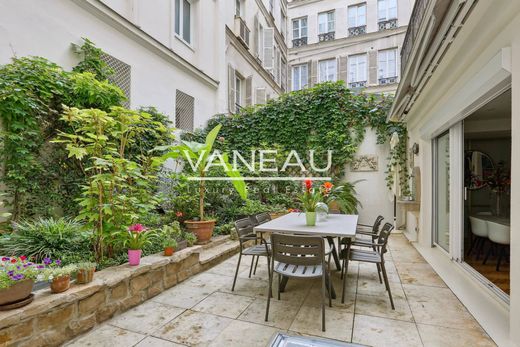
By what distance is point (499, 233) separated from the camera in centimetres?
349

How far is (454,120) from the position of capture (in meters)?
3.42

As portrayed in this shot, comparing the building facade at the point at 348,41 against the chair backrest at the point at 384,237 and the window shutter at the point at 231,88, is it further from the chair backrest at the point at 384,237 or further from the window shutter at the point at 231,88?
the chair backrest at the point at 384,237

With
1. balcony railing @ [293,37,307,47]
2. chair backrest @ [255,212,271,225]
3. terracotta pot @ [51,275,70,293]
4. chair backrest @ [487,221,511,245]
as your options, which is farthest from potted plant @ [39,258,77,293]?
balcony railing @ [293,37,307,47]

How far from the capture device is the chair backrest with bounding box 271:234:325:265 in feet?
8.08

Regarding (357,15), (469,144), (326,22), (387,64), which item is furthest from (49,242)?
(357,15)

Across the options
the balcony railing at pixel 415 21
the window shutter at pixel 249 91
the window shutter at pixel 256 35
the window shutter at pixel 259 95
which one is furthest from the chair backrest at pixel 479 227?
the window shutter at pixel 256 35

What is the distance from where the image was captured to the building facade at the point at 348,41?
12.4 m

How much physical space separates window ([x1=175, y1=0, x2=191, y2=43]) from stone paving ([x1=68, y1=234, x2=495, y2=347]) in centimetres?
671

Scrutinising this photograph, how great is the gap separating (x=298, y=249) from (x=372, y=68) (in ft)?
41.3

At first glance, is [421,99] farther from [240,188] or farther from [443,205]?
[240,188]

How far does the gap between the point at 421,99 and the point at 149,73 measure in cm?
562

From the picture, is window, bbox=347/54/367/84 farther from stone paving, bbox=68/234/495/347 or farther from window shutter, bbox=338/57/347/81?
stone paving, bbox=68/234/495/347

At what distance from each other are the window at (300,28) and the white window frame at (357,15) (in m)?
2.24

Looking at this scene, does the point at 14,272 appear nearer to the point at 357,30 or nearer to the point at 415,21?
the point at 415,21
